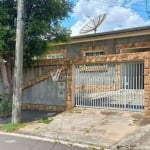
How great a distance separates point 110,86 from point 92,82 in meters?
0.76

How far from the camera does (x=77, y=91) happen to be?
1409 cm

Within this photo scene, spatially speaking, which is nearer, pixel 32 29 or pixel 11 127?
pixel 11 127

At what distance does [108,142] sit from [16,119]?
4235 millimetres

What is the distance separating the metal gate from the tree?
1.90 meters

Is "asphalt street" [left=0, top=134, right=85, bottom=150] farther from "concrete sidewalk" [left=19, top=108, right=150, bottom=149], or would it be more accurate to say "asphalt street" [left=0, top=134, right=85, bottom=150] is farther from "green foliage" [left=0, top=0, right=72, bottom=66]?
"green foliage" [left=0, top=0, right=72, bottom=66]

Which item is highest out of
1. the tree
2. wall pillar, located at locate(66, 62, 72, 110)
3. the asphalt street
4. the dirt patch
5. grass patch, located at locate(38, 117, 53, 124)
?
the tree

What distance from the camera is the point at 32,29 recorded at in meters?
13.8

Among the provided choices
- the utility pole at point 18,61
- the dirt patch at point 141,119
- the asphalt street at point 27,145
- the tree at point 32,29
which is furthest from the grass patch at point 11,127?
the dirt patch at point 141,119

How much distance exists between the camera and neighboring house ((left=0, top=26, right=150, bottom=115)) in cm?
A: 1234

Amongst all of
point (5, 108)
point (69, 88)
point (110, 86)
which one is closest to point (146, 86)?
point (110, 86)

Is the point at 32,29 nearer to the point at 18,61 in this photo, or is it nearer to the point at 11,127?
the point at 18,61

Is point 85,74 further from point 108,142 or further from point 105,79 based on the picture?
point 108,142

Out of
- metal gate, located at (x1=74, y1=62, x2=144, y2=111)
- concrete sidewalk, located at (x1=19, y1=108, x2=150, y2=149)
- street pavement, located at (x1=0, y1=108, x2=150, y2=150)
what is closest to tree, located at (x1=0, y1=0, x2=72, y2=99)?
metal gate, located at (x1=74, y1=62, x2=144, y2=111)

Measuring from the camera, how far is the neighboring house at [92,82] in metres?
12.3
